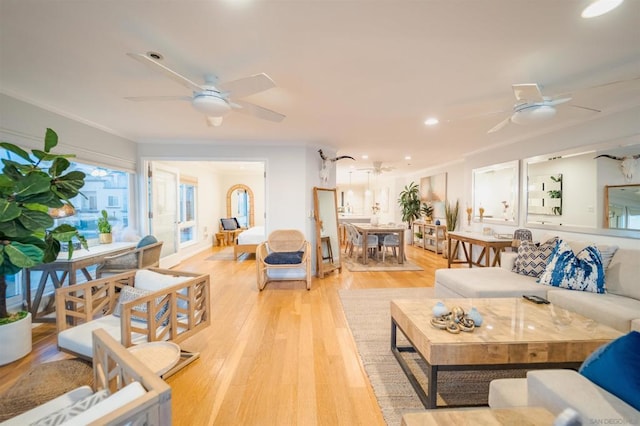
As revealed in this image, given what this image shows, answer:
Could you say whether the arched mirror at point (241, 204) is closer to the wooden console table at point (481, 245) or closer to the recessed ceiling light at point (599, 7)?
the wooden console table at point (481, 245)

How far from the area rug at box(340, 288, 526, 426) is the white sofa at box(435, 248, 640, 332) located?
2.57ft

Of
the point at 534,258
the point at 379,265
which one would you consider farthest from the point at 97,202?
the point at 534,258

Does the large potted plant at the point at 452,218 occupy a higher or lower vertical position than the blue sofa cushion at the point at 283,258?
higher

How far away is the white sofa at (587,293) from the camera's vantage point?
2.13m

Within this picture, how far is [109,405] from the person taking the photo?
90cm

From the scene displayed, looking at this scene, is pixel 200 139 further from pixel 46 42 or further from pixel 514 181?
pixel 514 181

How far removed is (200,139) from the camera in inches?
177

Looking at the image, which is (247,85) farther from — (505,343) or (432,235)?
(432,235)

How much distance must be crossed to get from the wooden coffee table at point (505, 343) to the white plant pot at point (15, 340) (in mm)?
3251

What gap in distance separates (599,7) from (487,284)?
Result: 2341 mm

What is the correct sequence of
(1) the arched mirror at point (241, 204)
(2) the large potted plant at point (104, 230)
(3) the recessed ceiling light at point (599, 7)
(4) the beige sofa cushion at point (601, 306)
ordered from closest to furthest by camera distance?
1. (3) the recessed ceiling light at point (599, 7)
2. (4) the beige sofa cushion at point (601, 306)
3. (2) the large potted plant at point (104, 230)
4. (1) the arched mirror at point (241, 204)

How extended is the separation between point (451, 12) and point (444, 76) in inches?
32.2

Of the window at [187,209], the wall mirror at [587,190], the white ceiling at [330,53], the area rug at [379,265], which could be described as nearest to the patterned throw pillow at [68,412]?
the white ceiling at [330,53]

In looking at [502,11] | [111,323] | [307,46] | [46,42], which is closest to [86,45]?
[46,42]
